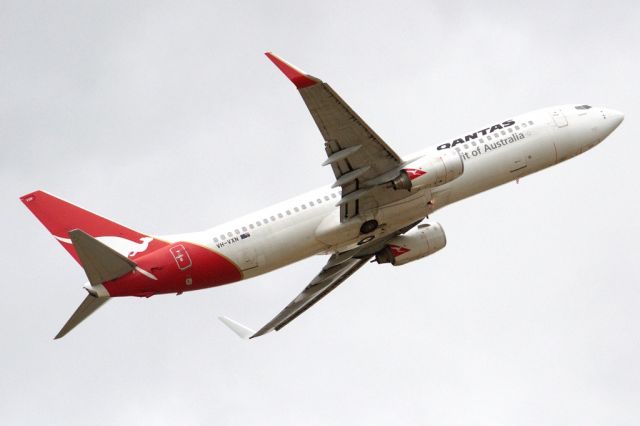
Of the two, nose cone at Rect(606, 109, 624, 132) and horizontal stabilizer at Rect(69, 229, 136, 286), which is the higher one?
horizontal stabilizer at Rect(69, 229, 136, 286)

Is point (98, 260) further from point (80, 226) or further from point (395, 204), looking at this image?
point (395, 204)

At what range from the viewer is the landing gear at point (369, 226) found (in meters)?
62.6

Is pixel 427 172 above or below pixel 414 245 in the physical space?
above

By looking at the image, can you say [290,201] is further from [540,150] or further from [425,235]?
[540,150]

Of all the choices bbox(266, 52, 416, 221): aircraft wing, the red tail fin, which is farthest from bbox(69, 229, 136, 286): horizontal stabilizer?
bbox(266, 52, 416, 221): aircraft wing

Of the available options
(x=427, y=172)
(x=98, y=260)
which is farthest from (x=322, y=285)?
(x=98, y=260)

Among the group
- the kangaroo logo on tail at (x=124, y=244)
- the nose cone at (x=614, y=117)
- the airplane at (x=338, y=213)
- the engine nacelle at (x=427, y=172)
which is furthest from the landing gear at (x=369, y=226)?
the nose cone at (x=614, y=117)

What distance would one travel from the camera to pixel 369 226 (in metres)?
62.8

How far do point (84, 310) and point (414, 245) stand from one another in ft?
63.6

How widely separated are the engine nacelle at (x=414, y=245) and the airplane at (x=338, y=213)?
0.06m

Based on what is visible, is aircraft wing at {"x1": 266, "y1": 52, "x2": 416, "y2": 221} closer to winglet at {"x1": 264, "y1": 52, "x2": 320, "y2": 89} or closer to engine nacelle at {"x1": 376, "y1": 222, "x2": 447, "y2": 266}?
winglet at {"x1": 264, "y1": 52, "x2": 320, "y2": 89}

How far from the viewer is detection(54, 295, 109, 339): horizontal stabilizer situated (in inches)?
2303

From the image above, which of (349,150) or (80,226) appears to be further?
(80,226)

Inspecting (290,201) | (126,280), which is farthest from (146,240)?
(290,201)
